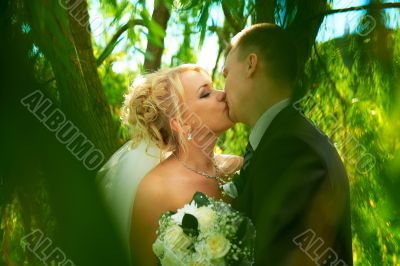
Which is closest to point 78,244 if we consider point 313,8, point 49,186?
point 49,186

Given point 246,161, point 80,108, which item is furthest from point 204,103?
point 80,108

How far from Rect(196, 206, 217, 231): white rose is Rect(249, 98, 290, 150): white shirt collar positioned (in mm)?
302

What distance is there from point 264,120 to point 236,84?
24 cm

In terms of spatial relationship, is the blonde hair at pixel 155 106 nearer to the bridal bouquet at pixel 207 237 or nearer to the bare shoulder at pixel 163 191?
the bare shoulder at pixel 163 191

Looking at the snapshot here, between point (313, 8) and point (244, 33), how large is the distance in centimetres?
105

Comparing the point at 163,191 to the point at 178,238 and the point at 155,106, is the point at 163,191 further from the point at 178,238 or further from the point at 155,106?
the point at 178,238

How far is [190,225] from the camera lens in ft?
6.66

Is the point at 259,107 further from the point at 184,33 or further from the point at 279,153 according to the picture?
the point at 184,33

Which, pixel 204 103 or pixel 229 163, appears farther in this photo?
pixel 229 163

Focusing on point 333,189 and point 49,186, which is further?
point 333,189

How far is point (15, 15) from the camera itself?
718mm

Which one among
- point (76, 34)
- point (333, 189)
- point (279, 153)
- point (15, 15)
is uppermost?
point (76, 34)

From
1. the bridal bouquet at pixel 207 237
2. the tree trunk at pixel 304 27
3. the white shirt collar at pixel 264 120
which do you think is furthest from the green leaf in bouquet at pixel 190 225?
the tree trunk at pixel 304 27

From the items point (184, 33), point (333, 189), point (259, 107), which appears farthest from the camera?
point (184, 33)
